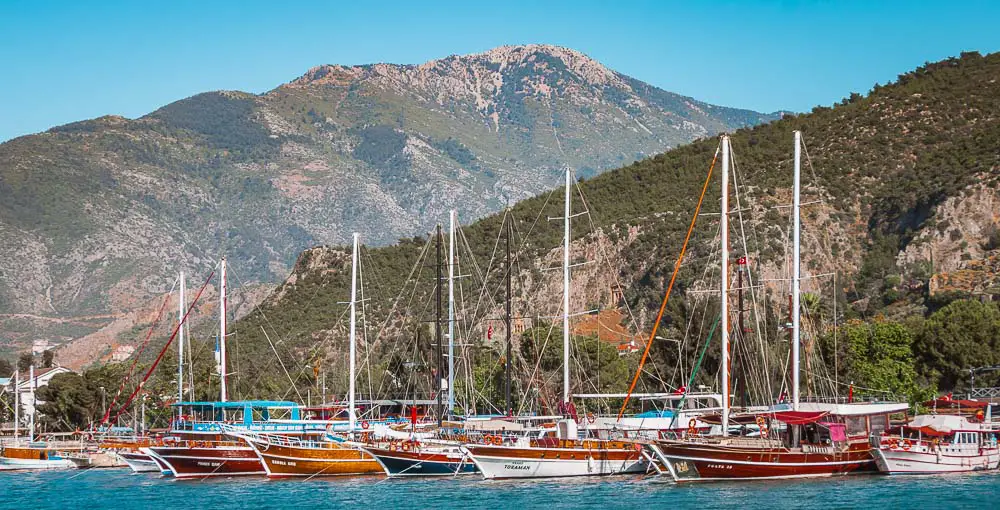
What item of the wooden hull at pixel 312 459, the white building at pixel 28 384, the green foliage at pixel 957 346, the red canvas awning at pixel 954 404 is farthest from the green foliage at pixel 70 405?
Result: the red canvas awning at pixel 954 404

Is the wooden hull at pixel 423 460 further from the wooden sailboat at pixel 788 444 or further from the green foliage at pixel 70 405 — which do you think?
the green foliage at pixel 70 405

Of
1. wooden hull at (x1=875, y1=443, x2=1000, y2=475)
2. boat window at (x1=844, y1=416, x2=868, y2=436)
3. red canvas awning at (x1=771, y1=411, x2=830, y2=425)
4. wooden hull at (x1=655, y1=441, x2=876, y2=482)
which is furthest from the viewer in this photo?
boat window at (x1=844, y1=416, x2=868, y2=436)

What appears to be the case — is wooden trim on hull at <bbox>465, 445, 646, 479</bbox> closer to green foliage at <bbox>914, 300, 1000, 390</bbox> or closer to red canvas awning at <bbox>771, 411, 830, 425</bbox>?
red canvas awning at <bbox>771, 411, 830, 425</bbox>

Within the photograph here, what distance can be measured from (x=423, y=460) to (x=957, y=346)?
119ft

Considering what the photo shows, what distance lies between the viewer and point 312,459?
67.4 meters

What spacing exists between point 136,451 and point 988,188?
77451 mm

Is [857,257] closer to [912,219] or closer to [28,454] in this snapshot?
[912,219]

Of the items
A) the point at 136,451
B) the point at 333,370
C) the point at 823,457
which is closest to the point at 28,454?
the point at 136,451

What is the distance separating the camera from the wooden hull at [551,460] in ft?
199

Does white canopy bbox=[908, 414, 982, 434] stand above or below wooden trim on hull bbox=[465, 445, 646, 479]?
above

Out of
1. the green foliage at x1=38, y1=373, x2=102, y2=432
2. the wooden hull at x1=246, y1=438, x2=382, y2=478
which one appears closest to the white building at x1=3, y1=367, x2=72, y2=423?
the green foliage at x1=38, y1=373, x2=102, y2=432

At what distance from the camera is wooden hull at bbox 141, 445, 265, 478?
69812mm

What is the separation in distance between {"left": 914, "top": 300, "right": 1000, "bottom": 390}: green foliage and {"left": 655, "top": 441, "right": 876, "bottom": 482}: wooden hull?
28450mm

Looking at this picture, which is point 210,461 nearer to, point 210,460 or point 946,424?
point 210,460
